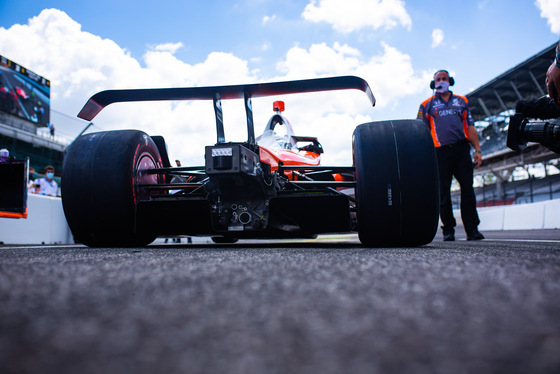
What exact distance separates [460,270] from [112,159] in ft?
7.34

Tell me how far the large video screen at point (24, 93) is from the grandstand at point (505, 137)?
116 ft

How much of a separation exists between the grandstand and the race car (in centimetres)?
2608

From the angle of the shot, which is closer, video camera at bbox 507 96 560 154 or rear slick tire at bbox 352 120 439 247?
rear slick tire at bbox 352 120 439 247

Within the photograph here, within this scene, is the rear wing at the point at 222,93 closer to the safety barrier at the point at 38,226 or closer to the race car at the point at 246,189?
the race car at the point at 246,189

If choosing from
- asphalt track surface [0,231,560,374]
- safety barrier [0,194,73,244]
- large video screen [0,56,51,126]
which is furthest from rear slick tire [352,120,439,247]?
large video screen [0,56,51,126]

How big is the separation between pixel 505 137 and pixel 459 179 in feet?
100

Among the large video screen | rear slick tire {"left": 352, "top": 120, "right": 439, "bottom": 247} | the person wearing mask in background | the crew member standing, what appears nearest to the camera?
rear slick tire {"left": 352, "top": 120, "right": 439, "bottom": 247}

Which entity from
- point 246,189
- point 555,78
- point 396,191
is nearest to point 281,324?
point 396,191

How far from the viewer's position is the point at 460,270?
106 centimetres

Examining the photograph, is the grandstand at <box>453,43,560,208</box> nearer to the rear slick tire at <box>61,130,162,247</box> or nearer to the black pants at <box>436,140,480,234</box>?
the black pants at <box>436,140,480,234</box>

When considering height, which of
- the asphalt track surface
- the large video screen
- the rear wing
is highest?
the large video screen

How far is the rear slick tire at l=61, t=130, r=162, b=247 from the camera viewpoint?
8.54ft

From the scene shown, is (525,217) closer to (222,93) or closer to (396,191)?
(396,191)

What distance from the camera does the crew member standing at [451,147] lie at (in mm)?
4270
